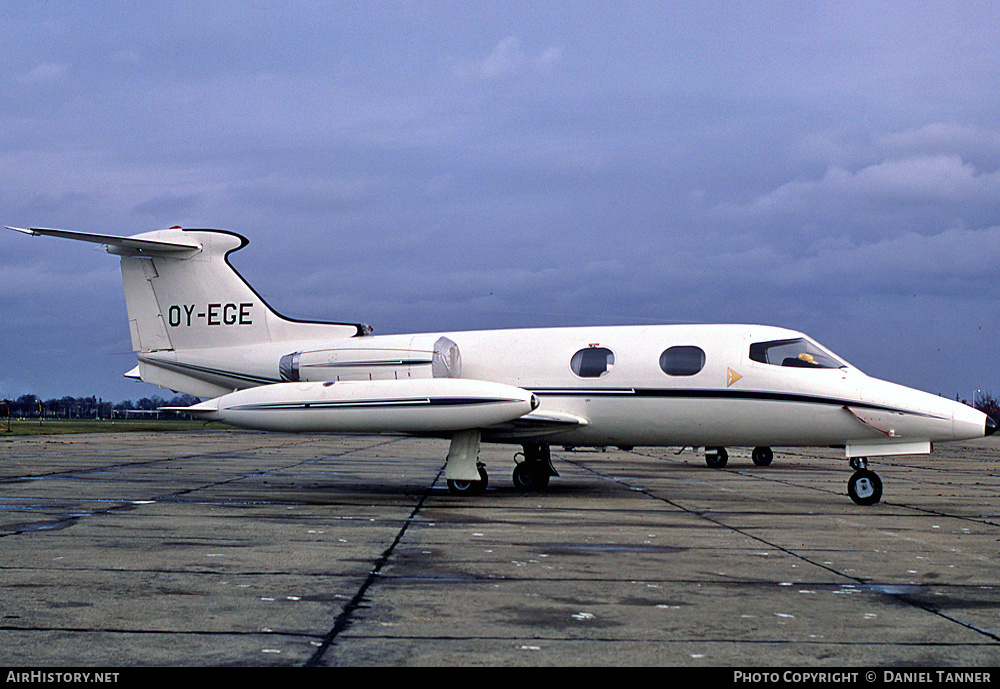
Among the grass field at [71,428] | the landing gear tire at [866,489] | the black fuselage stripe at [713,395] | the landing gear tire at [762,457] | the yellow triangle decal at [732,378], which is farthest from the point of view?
the grass field at [71,428]

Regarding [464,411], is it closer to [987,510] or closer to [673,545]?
[673,545]

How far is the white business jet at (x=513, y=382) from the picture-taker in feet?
48.9

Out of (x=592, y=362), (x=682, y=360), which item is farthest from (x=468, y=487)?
(x=682, y=360)

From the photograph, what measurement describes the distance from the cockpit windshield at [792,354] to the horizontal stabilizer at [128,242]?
34.7ft

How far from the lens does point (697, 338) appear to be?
1589 centimetres

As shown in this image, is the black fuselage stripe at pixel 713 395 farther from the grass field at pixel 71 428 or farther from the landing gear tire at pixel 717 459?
the grass field at pixel 71 428

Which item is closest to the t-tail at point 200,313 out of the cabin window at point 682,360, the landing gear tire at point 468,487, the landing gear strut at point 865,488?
the landing gear tire at point 468,487

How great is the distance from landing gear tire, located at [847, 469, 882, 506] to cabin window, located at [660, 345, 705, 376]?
2.99 metres

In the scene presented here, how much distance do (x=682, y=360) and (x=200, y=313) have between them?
9.16 meters

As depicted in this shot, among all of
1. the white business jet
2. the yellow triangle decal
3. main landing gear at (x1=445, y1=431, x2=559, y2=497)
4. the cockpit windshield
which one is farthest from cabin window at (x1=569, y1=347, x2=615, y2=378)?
the cockpit windshield

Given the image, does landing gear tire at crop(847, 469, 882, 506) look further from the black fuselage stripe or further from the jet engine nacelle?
the jet engine nacelle

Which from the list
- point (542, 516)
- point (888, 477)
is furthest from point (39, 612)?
point (888, 477)

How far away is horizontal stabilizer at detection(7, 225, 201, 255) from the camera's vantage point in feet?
51.4
